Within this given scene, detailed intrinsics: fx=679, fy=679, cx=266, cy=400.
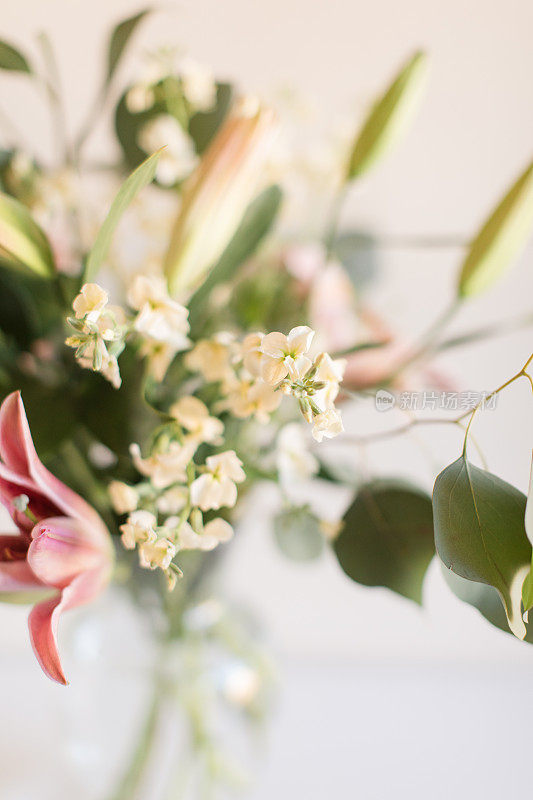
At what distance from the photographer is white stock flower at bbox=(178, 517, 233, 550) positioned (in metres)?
Answer: 0.28

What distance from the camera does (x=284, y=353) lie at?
0.83 feet

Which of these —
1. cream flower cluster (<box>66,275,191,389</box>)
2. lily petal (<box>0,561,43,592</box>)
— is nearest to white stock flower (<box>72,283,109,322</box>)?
cream flower cluster (<box>66,275,191,389</box>)

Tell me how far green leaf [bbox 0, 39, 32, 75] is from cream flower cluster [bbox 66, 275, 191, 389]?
139mm

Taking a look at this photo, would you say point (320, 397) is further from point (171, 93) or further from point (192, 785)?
point (192, 785)

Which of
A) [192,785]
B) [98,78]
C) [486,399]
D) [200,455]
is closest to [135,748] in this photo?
[192,785]

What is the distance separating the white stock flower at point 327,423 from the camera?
0.82ft

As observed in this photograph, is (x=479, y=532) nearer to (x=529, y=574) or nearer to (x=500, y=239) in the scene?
(x=529, y=574)

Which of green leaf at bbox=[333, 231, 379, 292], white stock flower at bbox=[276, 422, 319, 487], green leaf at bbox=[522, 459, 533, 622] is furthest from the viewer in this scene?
green leaf at bbox=[333, 231, 379, 292]

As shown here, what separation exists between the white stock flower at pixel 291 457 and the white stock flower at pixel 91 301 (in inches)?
5.2

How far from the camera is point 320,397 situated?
249 millimetres

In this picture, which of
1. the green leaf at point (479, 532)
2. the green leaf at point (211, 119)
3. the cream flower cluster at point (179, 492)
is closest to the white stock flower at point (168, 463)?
the cream flower cluster at point (179, 492)

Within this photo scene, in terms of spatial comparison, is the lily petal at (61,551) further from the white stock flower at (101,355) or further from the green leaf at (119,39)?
the green leaf at (119,39)

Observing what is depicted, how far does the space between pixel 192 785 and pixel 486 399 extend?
0.48 meters

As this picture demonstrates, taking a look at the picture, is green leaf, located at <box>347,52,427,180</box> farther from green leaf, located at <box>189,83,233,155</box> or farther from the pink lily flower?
the pink lily flower
